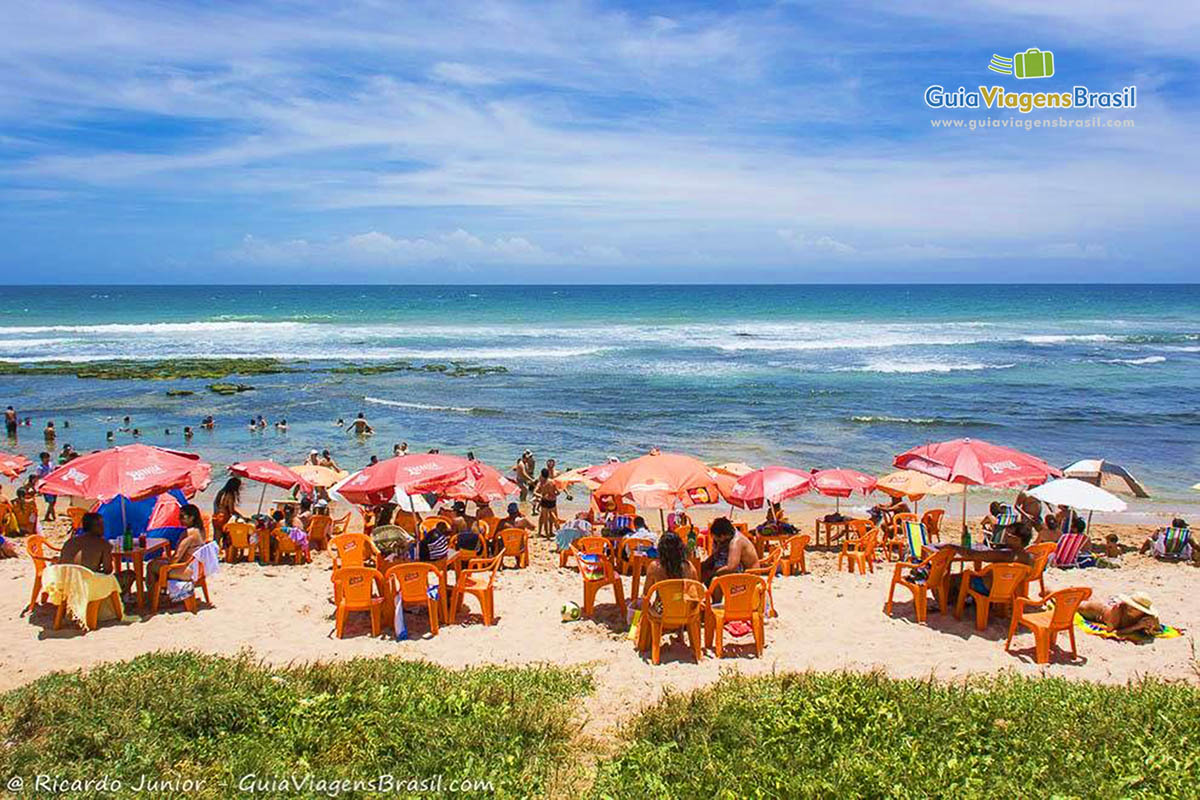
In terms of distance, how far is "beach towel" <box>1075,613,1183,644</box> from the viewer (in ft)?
29.1

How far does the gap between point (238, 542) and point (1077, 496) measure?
38.3 ft

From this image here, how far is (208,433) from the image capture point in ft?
84.8

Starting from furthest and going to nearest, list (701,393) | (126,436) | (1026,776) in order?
(701,393) < (126,436) < (1026,776)

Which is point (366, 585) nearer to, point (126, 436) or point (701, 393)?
point (126, 436)

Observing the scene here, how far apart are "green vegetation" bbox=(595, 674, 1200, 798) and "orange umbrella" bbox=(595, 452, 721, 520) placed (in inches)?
134

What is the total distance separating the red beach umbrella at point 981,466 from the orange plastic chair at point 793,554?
1.95 m

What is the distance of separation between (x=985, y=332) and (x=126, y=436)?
60151 mm

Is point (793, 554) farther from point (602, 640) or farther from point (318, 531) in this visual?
point (318, 531)

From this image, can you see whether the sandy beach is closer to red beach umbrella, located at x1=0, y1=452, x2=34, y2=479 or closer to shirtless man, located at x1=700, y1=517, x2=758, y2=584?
shirtless man, located at x1=700, y1=517, x2=758, y2=584

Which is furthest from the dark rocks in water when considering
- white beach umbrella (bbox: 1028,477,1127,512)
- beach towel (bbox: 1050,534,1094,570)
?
white beach umbrella (bbox: 1028,477,1127,512)

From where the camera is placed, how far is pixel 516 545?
1234cm

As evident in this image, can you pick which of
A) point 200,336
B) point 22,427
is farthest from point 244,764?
point 200,336

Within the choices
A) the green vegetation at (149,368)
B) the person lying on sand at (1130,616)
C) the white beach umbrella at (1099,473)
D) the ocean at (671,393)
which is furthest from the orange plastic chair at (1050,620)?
the green vegetation at (149,368)

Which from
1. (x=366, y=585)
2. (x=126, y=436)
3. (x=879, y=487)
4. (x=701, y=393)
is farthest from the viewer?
(x=701, y=393)
